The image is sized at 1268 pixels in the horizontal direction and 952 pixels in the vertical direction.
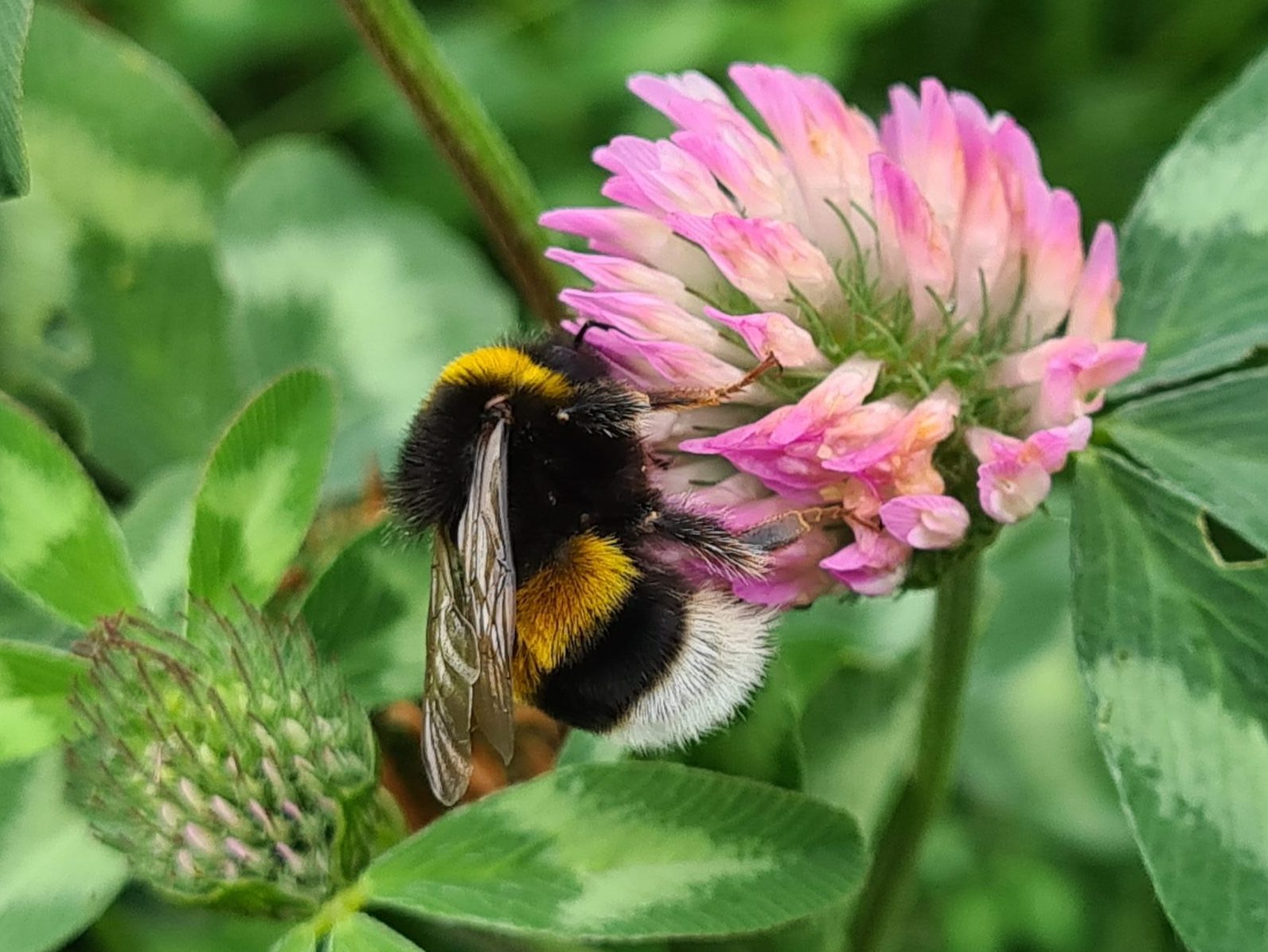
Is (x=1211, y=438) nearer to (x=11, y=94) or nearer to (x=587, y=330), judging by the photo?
(x=587, y=330)

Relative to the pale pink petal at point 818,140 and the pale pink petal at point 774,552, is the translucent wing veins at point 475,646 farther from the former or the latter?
the pale pink petal at point 818,140

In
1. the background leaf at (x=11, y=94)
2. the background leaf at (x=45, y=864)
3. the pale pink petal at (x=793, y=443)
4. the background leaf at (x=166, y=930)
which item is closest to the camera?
the background leaf at (x=11, y=94)

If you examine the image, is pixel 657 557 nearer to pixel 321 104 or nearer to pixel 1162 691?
pixel 1162 691

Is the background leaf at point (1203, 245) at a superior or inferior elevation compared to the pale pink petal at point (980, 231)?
inferior

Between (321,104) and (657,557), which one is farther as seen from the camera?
(321,104)

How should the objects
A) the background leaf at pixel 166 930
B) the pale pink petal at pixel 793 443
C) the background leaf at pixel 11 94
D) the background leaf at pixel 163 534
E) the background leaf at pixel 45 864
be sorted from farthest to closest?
the background leaf at pixel 166 930
the background leaf at pixel 163 534
the background leaf at pixel 45 864
the pale pink petal at pixel 793 443
the background leaf at pixel 11 94

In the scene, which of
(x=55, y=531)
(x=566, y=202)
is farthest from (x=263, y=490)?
(x=566, y=202)

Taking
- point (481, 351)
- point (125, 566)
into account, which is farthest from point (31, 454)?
point (481, 351)

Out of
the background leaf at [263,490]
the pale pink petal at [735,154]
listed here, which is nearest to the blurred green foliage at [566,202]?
the background leaf at [263,490]
